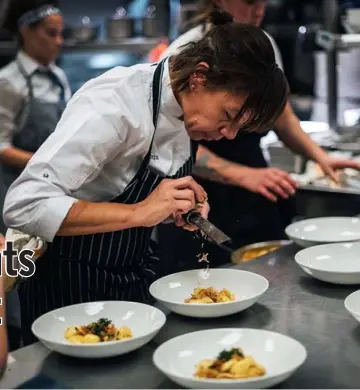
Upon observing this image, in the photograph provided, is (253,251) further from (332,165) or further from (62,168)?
(62,168)

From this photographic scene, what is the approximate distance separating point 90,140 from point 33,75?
6.63ft

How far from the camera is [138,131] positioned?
1996 mm

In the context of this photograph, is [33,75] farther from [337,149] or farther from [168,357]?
[168,357]

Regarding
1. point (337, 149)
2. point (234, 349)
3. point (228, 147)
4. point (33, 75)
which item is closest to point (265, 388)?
point (234, 349)

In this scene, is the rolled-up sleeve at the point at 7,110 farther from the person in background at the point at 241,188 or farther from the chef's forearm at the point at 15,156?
the person in background at the point at 241,188

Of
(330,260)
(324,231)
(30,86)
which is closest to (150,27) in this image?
(30,86)

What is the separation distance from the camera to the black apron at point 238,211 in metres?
3.15

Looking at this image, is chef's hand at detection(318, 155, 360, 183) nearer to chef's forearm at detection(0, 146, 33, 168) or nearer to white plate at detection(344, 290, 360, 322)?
white plate at detection(344, 290, 360, 322)

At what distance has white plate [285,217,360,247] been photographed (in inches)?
94.7

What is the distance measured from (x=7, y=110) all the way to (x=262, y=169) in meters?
1.52

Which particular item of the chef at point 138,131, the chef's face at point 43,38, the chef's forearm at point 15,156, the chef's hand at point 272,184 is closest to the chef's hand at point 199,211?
the chef at point 138,131

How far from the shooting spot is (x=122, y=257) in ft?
7.28

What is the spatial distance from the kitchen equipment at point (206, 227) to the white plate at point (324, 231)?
519mm

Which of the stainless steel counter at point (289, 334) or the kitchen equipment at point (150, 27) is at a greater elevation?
the kitchen equipment at point (150, 27)
